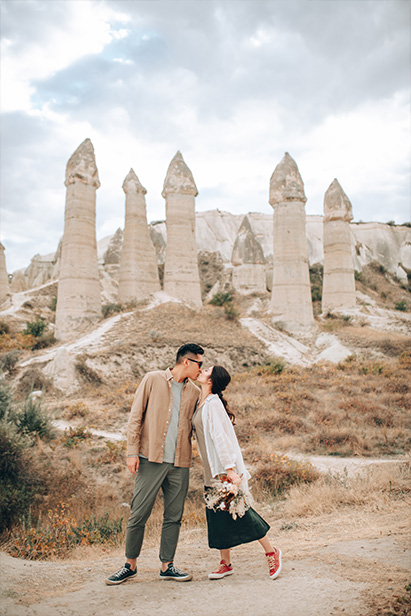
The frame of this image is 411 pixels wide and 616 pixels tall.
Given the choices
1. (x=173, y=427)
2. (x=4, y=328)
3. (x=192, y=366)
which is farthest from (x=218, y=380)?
(x=4, y=328)

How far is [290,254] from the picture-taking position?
20.6 m

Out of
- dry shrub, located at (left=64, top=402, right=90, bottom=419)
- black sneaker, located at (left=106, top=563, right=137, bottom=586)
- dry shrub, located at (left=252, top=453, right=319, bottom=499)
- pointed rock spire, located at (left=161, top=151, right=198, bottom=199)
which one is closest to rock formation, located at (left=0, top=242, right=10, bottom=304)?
pointed rock spire, located at (left=161, top=151, right=198, bottom=199)

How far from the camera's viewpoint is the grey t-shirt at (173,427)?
3.24 m

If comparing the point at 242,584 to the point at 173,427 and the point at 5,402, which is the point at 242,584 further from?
the point at 5,402

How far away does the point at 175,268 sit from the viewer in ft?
64.2

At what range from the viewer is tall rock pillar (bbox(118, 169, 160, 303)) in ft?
64.2

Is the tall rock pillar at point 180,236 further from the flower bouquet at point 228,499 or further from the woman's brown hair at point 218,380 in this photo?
the flower bouquet at point 228,499

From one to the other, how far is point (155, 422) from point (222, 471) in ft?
1.91

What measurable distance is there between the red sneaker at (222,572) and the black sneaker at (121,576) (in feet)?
1.76

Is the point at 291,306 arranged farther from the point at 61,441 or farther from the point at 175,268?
the point at 61,441

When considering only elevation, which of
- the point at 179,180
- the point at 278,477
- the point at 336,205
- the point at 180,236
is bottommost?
the point at 278,477

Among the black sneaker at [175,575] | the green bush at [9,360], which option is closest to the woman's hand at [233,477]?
the black sneaker at [175,575]

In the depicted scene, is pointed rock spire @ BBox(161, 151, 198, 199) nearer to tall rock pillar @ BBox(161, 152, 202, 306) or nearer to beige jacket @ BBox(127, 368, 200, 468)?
tall rock pillar @ BBox(161, 152, 202, 306)

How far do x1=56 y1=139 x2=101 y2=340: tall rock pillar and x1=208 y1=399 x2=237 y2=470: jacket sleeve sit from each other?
14913mm
